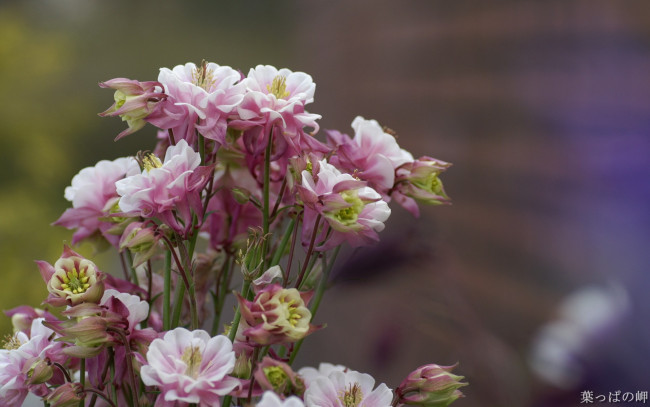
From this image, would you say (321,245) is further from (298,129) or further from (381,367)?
(381,367)

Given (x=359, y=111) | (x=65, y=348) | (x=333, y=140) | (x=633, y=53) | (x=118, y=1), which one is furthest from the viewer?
(x=118, y=1)

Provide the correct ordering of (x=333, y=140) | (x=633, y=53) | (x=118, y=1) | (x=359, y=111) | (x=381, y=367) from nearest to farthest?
(x=333, y=140) < (x=633, y=53) < (x=381, y=367) < (x=359, y=111) < (x=118, y=1)

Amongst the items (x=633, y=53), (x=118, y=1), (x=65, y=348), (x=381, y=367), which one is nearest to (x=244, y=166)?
(x=65, y=348)

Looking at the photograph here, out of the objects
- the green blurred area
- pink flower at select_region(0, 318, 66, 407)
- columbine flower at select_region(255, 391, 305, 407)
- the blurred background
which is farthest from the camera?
the green blurred area

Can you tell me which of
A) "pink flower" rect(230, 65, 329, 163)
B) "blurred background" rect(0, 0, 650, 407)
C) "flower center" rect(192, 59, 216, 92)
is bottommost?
"blurred background" rect(0, 0, 650, 407)

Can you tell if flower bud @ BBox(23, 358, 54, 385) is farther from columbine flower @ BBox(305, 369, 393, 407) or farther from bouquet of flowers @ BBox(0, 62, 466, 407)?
columbine flower @ BBox(305, 369, 393, 407)

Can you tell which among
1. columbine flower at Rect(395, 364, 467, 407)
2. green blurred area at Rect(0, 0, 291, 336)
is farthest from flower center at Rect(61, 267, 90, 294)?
green blurred area at Rect(0, 0, 291, 336)

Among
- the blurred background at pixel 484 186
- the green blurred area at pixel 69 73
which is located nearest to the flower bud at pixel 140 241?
the blurred background at pixel 484 186
